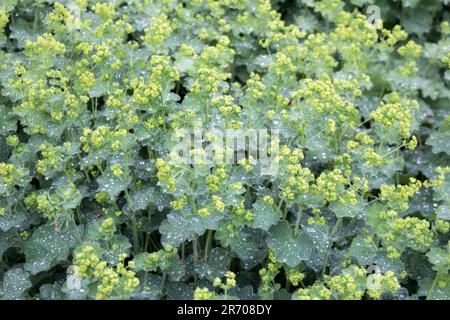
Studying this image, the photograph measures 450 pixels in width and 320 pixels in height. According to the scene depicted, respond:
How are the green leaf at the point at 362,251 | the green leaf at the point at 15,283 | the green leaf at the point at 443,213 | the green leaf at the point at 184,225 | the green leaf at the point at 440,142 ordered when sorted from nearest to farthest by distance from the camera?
the green leaf at the point at 184,225 → the green leaf at the point at 15,283 → the green leaf at the point at 362,251 → the green leaf at the point at 443,213 → the green leaf at the point at 440,142

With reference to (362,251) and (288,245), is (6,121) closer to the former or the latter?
(288,245)

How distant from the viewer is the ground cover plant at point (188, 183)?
3199 mm

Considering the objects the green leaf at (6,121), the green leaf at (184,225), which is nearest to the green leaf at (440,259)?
the green leaf at (184,225)

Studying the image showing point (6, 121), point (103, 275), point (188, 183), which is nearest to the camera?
point (103, 275)

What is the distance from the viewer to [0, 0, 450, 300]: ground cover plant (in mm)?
3199

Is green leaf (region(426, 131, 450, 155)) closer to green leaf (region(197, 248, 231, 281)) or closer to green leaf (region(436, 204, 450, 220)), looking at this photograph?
green leaf (region(436, 204, 450, 220))

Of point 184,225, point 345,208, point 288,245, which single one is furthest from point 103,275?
point 345,208

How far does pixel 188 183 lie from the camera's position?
3176 mm

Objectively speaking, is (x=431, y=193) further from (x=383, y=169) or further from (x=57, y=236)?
(x=57, y=236)

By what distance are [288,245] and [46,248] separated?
1.30 m

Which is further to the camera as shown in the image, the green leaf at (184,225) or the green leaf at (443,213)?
the green leaf at (443,213)

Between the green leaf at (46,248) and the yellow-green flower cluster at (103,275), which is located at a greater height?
the yellow-green flower cluster at (103,275)

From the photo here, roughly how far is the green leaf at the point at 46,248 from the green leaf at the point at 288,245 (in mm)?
1075

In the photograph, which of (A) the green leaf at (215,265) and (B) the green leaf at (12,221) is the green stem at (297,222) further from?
(B) the green leaf at (12,221)
